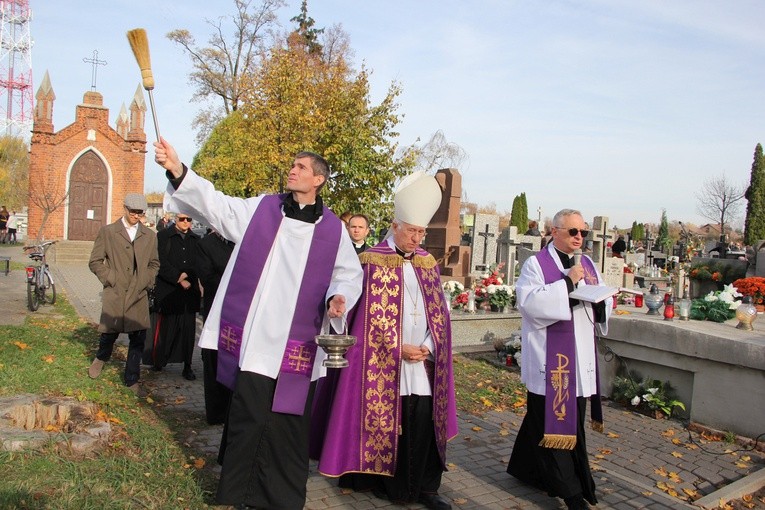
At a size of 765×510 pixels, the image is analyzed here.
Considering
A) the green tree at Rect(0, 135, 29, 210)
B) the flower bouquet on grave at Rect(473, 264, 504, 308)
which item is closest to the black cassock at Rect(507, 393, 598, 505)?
the flower bouquet on grave at Rect(473, 264, 504, 308)

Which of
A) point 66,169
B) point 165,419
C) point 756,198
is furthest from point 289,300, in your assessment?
point 756,198

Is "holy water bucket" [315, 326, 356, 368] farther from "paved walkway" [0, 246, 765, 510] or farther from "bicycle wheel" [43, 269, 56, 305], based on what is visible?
"bicycle wheel" [43, 269, 56, 305]

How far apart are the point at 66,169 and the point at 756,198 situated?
3673 centimetres

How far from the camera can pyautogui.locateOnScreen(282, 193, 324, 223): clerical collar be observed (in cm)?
394

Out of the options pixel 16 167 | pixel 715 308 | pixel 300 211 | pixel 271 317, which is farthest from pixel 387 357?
pixel 16 167

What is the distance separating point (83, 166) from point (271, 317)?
29.4 metres

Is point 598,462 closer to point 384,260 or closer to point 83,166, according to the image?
point 384,260

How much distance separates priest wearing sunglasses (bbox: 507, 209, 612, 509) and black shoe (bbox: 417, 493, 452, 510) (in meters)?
0.75

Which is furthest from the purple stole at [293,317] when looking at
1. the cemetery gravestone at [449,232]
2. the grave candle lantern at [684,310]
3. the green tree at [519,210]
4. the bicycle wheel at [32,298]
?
the green tree at [519,210]

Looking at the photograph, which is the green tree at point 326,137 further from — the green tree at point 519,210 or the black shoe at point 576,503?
the green tree at point 519,210

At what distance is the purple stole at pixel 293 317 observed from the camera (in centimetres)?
377

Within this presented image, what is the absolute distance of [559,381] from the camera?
4551mm

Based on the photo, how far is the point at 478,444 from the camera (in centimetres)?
577

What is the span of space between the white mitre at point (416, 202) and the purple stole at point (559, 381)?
946 mm
